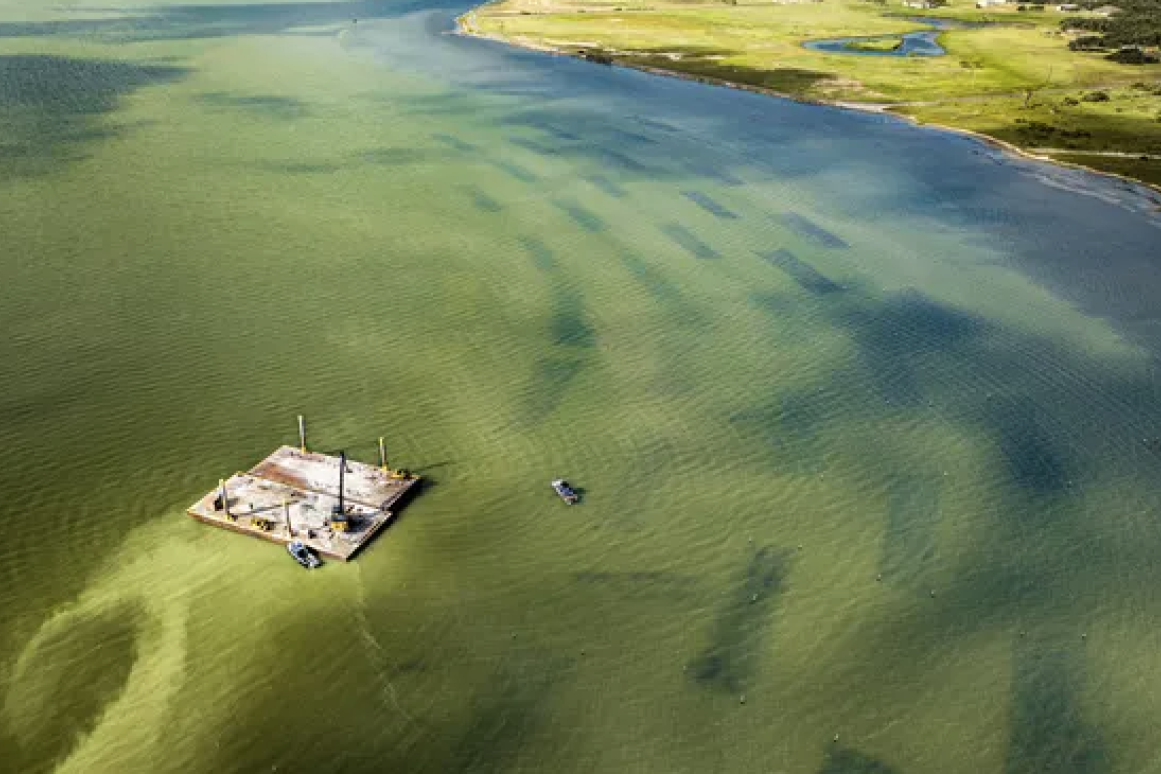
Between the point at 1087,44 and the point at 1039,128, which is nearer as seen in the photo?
the point at 1039,128

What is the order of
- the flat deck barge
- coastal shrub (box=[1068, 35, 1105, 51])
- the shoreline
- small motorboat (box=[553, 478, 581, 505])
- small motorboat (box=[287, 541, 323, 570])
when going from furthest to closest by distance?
coastal shrub (box=[1068, 35, 1105, 51])
the shoreline
small motorboat (box=[553, 478, 581, 505])
the flat deck barge
small motorboat (box=[287, 541, 323, 570])

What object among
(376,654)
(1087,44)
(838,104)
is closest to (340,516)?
(376,654)

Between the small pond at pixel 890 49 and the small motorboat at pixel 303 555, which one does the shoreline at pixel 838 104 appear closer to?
the small pond at pixel 890 49

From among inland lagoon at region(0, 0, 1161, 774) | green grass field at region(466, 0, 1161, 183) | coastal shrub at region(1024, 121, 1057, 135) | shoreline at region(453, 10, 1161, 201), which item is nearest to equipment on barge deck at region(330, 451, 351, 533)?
inland lagoon at region(0, 0, 1161, 774)

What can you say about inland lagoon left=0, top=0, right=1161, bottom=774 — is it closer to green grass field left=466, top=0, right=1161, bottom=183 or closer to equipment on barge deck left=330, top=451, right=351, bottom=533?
equipment on barge deck left=330, top=451, right=351, bottom=533

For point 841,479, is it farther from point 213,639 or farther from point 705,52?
point 705,52

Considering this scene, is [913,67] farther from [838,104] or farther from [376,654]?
[376,654]

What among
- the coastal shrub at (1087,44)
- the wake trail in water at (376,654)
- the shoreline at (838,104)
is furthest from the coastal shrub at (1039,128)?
the wake trail in water at (376,654)
